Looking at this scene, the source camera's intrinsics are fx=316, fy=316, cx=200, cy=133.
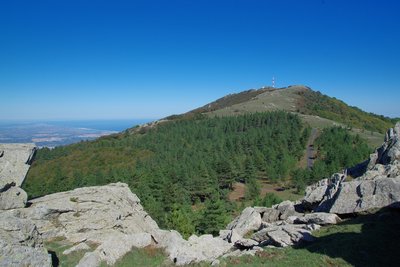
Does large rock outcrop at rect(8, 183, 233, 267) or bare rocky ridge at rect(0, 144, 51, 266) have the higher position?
bare rocky ridge at rect(0, 144, 51, 266)

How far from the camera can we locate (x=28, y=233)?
20.0 m

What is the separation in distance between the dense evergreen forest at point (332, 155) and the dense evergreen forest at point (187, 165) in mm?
9614

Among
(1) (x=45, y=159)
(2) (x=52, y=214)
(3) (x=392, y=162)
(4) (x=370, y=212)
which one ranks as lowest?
(1) (x=45, y=159)

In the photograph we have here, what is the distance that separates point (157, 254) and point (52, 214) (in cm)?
1410

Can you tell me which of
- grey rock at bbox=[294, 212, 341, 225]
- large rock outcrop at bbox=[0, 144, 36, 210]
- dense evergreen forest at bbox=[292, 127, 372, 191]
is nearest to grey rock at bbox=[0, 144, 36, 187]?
large rock outcrop at bbox=[0, 144, 36, 210]

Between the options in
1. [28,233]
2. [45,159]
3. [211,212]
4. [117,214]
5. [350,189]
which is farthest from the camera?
[45,159]

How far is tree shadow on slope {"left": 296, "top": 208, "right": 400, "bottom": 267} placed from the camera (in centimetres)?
1905

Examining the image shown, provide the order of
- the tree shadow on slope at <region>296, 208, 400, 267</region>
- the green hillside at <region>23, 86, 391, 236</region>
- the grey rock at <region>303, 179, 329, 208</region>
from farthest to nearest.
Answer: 1. the green hillside at <region>23, 86, 391, 236</region>
2. the grey rock at <region>303, 179, 329, 208</region>
3. the tree shadow on slope at <region>296, 208, 400, 267</region>

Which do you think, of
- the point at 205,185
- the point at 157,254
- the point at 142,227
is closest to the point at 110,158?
the point at 205,185

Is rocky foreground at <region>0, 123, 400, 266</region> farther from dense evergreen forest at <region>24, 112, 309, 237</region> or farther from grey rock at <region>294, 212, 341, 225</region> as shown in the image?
dense evergreen forest at <region>24, 112, 309, 237</region>

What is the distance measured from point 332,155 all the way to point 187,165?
53660mm

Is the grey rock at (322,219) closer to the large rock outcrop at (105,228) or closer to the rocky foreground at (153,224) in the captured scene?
the rocky foreground at (153,224)

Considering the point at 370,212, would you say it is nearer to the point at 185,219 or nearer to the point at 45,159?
the point at 185,219

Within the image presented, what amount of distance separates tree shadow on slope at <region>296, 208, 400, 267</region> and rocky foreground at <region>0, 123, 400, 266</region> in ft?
4.52
